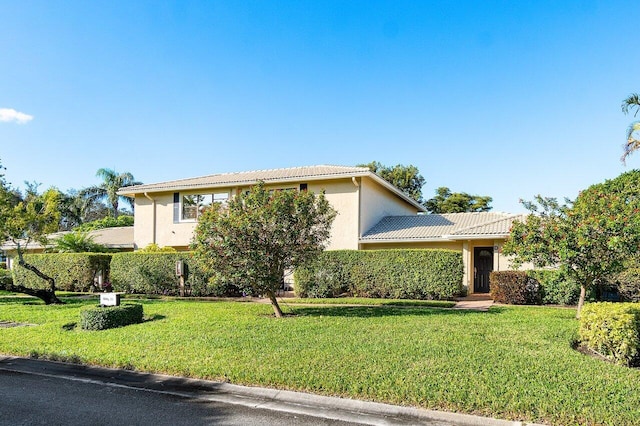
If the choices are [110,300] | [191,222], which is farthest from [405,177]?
[110,300]

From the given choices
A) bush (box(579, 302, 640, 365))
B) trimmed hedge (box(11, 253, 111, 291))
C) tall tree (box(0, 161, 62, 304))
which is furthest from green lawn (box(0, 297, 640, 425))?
trimmed hedge (box(11, 253, 111, 291))

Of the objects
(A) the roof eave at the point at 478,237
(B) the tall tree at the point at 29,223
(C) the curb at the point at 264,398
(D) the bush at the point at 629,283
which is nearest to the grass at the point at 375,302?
(A) the roof eave at the point at 478,237

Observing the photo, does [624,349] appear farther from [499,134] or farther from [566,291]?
[499,134]

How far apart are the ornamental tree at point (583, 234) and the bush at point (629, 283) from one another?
4427 millimetres

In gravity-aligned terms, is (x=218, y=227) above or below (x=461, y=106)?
below

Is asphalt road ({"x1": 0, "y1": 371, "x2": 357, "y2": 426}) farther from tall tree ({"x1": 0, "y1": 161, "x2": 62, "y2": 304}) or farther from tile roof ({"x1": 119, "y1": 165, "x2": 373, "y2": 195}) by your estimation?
tile roof ({"x1": 119, "y1": 165, "x2": 373, "y2": 195})

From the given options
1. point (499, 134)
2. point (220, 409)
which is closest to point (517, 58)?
point (499, 134)

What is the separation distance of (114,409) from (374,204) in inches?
742

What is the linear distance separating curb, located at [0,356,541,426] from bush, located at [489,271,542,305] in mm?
12319

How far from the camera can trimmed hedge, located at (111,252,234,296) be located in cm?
1895

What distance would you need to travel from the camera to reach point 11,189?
2002 centimetres

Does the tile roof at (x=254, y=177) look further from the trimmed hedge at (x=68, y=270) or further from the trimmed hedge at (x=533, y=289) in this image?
the trimmed hedge at (x=533, y=289)

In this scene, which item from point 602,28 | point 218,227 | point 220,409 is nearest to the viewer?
point 220,409

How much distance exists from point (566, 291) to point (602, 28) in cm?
845
